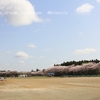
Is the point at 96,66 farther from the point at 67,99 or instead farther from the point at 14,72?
the point at 14,72

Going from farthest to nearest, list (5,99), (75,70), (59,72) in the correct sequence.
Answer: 1. (59,72)
2. (75,70)
3. (5,99)

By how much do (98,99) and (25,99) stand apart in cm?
552

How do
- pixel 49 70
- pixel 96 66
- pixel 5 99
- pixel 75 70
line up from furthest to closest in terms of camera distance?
pixel 49 70, pixel 75 70, pixel 96 66, pixel 5 99

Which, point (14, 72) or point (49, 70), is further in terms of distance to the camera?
point (14, 72)

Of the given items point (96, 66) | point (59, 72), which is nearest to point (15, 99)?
point (96, 66)

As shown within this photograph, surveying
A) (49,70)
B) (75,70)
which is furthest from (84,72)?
(49,70)

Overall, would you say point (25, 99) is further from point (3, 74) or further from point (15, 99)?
point (3, 74)

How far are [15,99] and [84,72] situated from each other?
7885 centimetres

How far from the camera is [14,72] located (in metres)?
174

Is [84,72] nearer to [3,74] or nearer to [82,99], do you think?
[82,99]

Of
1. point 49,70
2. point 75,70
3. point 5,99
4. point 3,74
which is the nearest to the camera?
point 5,99

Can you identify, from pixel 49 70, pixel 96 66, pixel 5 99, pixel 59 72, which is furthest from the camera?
pixel 49 70

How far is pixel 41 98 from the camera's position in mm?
17500

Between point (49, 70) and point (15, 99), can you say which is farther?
point (49, 70)
